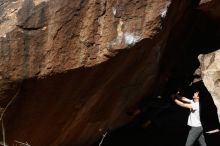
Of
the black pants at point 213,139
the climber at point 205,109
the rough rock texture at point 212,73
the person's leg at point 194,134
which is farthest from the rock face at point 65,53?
the black pants at point 213,139

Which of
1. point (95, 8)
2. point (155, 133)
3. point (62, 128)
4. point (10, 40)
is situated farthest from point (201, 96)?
point (10, 40)

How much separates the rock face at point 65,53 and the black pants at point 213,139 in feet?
8.05

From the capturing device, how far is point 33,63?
5.44 m

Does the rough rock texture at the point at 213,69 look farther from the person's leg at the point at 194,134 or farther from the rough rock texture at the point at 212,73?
the person's leg at the point at 194,134

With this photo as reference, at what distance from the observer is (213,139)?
8453 mm

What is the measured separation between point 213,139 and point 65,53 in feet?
12.3

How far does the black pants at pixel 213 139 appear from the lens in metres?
8.35

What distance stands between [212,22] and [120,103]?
168 centimetres

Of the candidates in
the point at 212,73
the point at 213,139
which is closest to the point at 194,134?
the point at 212,73

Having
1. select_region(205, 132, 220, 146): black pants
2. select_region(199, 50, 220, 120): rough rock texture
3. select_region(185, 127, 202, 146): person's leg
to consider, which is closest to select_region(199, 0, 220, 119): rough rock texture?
select_region(199, 50, 220, 120): rough rock texture

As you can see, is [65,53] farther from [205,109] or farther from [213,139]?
[213,139]

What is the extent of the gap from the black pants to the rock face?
2454 millimetres

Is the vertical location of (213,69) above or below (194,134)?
above

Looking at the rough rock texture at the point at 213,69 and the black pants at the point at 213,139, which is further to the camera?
the black pants at the point at 213,139
